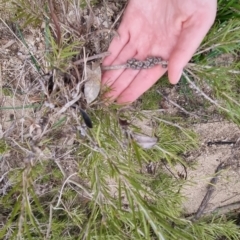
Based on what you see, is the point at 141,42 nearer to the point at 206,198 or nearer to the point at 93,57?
the point at 93,57

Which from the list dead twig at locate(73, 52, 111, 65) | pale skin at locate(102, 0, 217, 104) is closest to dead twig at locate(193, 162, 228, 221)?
pale skin at locate(102, 0, 217, 104)

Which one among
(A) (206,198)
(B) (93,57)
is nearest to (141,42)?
(B) (93,57)

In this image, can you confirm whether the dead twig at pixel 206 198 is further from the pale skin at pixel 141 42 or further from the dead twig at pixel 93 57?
the dead twig at pixel 93 57

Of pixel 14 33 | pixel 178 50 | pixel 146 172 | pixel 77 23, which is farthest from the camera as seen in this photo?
pixel 146 172

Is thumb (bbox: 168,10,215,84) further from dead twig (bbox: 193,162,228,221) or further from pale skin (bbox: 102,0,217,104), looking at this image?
dead twig (bbox: 193,162,228,221)

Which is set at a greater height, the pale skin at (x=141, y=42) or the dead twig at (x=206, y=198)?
the pale skin at (x=141, y=42)

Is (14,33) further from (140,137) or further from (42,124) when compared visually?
(140,137)

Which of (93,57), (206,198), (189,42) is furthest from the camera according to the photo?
(206,198)

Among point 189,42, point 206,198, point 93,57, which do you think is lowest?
point 206,198

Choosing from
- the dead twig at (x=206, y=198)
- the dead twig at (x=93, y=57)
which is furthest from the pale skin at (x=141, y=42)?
the dead twig at (x=206, y=198)

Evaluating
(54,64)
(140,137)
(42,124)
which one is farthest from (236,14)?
(42,124)

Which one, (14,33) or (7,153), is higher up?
(14,33)
